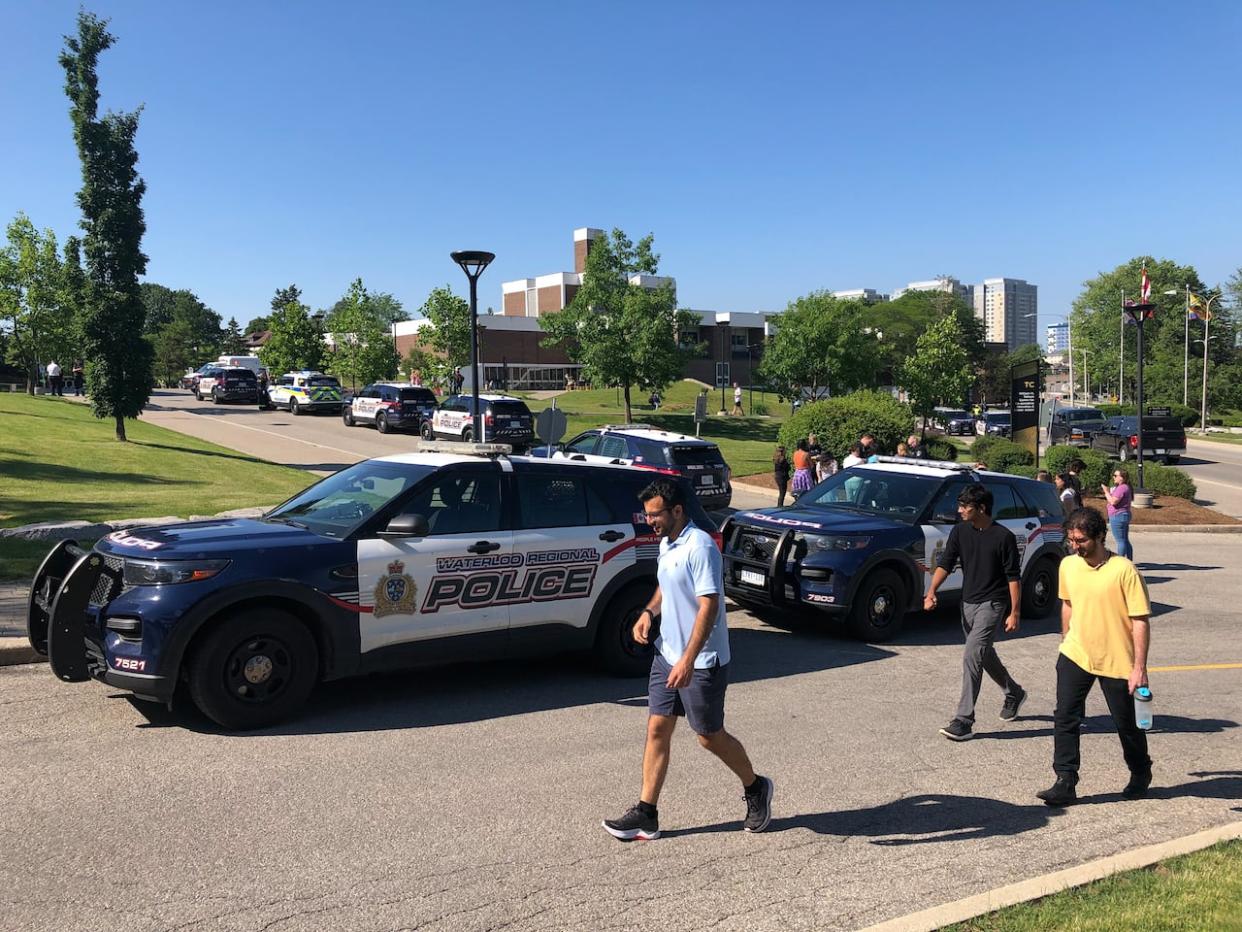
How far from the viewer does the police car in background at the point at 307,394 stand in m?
44.9

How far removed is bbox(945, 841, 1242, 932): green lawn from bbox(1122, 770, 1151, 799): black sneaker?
1.10 metres

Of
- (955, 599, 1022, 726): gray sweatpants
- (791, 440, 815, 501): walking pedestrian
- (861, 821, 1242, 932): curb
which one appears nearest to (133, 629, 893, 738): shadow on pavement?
(955, 599, 1022, 726): gray sweatpants

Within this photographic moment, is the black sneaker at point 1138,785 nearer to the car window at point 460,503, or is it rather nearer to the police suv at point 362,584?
the police suv at point 362,584

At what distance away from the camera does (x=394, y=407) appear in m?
38.2

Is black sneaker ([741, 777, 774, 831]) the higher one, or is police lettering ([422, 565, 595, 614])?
police lettering ([422, 565, 595, 614])

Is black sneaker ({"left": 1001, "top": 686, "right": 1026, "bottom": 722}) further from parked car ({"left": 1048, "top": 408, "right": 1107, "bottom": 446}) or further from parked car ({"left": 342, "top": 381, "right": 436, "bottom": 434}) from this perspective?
parked car ({"left": 1048, "top": 408, "right": 1107, "bottom": 446})

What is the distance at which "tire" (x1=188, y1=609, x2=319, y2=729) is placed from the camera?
249 inches

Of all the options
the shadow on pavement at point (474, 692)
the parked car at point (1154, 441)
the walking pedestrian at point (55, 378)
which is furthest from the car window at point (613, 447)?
the walking pedestrian at point (55, 378)

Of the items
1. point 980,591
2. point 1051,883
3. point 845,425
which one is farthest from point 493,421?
point 1051,883

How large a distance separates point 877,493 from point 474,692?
562cm

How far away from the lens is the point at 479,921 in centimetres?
420

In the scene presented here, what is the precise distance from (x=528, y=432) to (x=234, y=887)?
94.0 ft

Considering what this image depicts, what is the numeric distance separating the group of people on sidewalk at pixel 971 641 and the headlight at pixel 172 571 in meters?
2.78

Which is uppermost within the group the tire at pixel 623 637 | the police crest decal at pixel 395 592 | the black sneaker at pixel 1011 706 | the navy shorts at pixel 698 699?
the police crest decal at pixel 395 592
